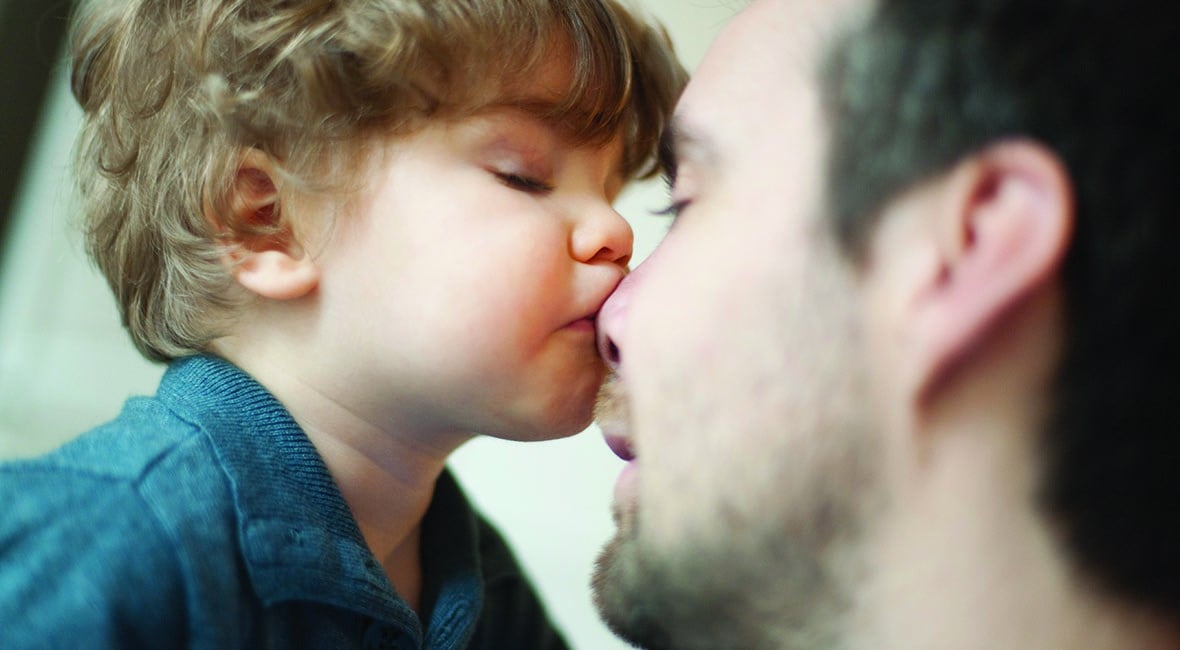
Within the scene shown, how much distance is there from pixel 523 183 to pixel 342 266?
0.17m

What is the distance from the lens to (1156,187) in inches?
22.0

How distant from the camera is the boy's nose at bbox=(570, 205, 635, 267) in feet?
2.80

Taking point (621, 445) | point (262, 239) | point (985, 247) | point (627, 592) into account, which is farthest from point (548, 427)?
point (985, 247)

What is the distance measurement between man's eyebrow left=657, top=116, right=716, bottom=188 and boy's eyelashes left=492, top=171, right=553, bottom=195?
130 mm

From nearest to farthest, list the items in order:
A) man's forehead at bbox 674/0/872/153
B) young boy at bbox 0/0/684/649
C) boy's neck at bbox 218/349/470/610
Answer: man's forehead at bbox 674/0/872/153, young boy at bbox 0/0/684/649, boy's neck at bbox 218/349/470/610

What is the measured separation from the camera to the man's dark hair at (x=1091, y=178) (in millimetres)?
559

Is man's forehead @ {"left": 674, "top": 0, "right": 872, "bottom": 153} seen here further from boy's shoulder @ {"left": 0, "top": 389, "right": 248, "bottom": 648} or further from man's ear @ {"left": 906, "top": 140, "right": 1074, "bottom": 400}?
boy's shoulder @ {"left": 0, "top": 389, "right": 248, "bottom": 648}

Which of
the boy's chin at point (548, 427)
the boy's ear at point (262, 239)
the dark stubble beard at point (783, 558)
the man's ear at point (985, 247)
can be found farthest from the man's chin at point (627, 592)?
the boy's ear at point (262, 239)

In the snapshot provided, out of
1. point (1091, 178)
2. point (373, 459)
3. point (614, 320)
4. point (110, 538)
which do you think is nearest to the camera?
point (1091, 178)

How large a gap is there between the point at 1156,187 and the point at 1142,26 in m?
0.09

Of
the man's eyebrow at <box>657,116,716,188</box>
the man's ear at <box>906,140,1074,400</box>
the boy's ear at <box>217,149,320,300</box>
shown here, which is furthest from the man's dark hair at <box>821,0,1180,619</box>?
the boy's ear at <box>217,149,320,300</box>

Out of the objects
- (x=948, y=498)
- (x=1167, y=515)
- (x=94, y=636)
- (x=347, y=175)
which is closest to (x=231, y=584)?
(x=94, y=636)

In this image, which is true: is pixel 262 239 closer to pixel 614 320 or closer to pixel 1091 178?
pixel 614 320

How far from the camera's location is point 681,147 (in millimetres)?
743
